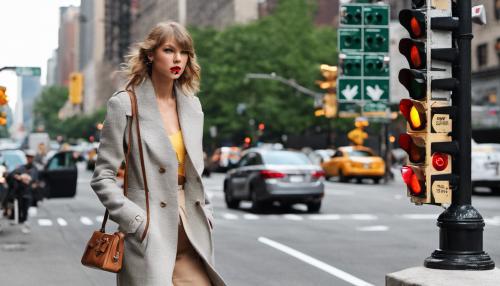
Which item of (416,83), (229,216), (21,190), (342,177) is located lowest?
Result: (229,216)

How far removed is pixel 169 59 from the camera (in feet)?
13.4

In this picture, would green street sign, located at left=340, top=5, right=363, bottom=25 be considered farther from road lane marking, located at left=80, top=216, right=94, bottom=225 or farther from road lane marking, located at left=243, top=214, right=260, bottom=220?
road lane marking, located at left=80, top=216, right=94, bottom=225

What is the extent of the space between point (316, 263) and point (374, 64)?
11701 mm

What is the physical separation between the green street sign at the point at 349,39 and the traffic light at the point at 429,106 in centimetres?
1430

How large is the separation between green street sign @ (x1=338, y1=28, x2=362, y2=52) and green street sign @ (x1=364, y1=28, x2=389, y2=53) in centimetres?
20

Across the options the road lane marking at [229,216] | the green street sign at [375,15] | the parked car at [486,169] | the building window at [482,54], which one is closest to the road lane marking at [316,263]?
the road lane marking at [229,216]

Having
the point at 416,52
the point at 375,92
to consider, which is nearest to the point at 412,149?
the point at 416,52

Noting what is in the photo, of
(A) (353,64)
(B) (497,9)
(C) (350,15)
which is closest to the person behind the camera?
(C) (350,15)

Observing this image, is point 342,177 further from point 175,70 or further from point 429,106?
point 175,70

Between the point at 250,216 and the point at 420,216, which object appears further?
the point at 250,216

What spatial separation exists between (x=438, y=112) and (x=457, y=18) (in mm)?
885

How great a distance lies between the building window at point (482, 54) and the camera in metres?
57.6

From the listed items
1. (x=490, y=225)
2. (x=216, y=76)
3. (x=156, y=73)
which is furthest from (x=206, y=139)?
(x=156, y=73)

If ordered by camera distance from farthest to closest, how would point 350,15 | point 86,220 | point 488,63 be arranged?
point 488,63, point 350,15, point 86,220
